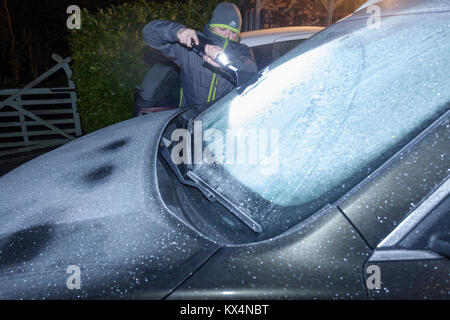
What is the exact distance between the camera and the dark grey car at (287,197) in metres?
0.93

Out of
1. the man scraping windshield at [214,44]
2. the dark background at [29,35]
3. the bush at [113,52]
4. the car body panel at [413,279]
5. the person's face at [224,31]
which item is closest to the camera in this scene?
the car body panel at [413,279]

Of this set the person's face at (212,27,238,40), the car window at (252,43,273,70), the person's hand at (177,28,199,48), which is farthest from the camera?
the car window at (252,43,273,70)

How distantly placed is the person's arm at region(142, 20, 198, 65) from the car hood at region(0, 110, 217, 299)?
1.26 m

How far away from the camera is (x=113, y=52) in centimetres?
484

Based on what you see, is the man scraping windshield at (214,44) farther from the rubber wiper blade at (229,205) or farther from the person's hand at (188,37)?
the rubber wiper blade at (229,205)

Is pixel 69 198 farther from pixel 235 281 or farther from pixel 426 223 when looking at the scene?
pixel 426 223

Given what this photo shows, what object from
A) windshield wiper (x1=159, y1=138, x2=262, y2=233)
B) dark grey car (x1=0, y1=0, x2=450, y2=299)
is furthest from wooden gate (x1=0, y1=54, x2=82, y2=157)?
windshield wiper (x1=159, y1=138, x2=262, y2=233)

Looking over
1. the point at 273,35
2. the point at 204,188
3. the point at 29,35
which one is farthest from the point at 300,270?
the point at 29,35

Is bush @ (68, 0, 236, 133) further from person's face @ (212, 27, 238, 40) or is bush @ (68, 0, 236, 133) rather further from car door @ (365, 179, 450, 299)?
car door @ (365, 179, 450, 299)

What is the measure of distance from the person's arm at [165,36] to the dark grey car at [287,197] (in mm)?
1182

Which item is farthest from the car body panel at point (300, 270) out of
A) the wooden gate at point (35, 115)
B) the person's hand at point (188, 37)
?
the wooden gate at point (35, 115)

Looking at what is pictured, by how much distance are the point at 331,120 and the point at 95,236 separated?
0.89m

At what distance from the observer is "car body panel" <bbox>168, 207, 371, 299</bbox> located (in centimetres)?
92
